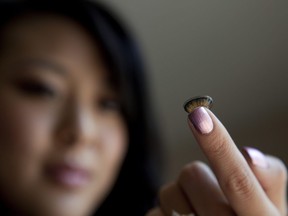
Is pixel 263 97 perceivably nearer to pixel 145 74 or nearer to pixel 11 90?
pixel 145 74

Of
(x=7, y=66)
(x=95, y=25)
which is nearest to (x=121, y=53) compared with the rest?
(x=95, y=25)

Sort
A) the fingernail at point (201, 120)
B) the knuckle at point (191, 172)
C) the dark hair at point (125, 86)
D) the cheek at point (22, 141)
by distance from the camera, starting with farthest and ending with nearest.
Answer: the dark hair at point (125, 86)
the cheek at point (22, 141)
the knuckle at point (191, 172)
the fingernail at point (201, 120)

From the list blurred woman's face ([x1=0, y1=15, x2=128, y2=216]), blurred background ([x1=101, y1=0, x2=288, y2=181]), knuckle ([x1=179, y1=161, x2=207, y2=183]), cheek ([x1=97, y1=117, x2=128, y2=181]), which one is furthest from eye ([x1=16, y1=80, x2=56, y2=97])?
knuckle ([x1=179, y1=161, x2=207, y2=183])

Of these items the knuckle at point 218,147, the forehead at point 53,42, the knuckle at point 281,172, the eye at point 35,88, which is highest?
the forehead at point 53,42

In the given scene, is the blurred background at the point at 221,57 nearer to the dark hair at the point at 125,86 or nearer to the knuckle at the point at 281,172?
the dark hair at the point at 125,86

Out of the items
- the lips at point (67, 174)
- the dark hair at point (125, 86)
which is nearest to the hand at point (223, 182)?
the lips at point (67, 174)

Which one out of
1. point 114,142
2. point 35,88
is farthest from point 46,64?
point 114,142

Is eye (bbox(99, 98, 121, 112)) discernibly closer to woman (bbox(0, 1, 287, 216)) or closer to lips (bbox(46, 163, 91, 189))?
woman (bbox(0, 1, 287, 216))
